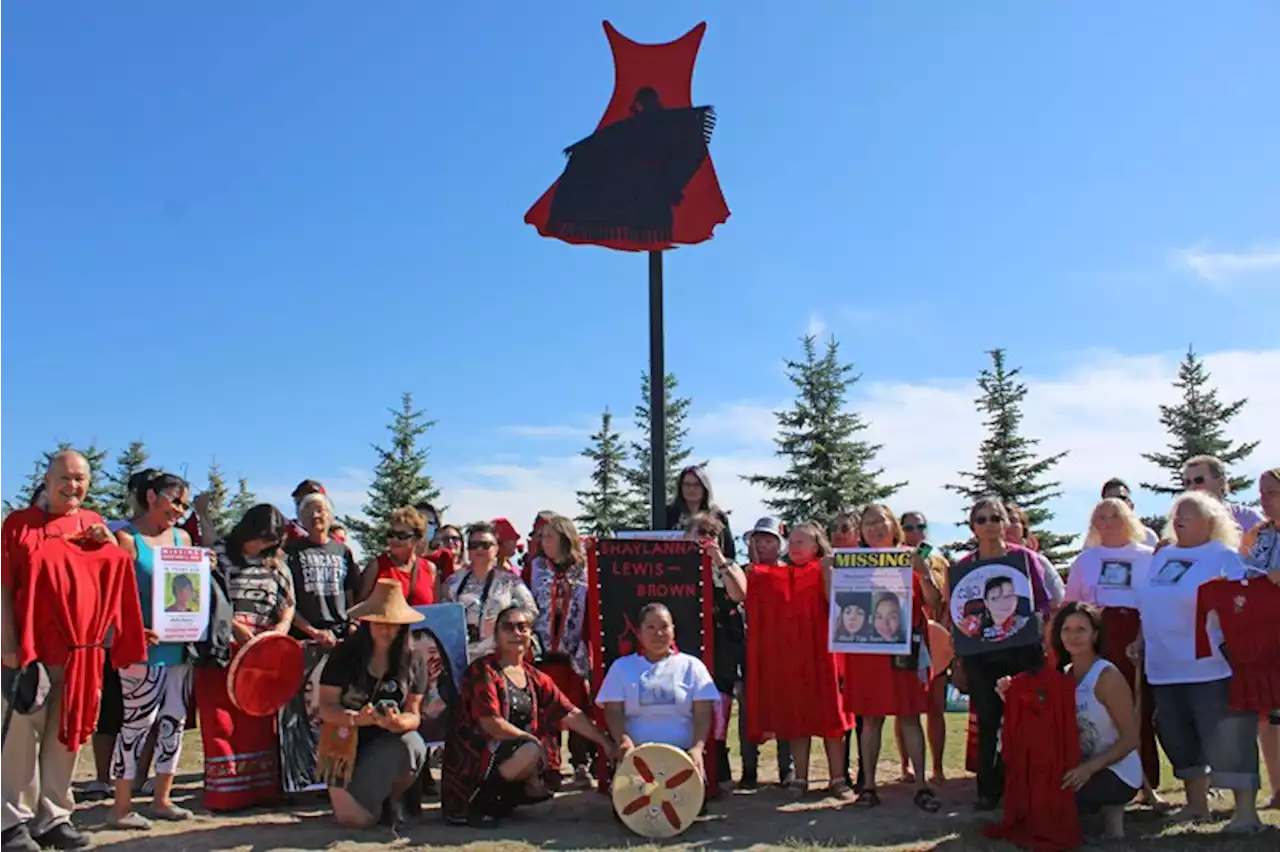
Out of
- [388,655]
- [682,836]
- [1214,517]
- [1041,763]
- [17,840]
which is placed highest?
[1214,517]

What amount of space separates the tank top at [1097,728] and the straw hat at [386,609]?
3.83 metres

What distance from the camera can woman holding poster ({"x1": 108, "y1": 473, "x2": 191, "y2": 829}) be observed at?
6203 mm

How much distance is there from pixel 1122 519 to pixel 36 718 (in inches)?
251

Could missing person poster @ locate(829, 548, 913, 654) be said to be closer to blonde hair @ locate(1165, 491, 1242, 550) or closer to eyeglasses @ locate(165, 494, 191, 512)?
blonde hair @ locate(1165, 491, 1242, 550)

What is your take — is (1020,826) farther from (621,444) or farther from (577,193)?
(621,444)

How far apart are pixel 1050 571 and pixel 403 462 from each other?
26.8m

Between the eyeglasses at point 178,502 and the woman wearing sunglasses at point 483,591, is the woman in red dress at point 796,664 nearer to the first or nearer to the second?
the woman wearing sunglasses at point 483,591

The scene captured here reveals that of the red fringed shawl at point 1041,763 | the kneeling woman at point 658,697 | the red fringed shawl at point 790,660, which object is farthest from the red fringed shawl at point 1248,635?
the kneeling woman at point 658,697

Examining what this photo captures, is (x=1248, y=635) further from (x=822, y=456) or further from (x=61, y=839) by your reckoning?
(x=822, y=456)

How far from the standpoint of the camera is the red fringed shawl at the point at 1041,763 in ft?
18.5

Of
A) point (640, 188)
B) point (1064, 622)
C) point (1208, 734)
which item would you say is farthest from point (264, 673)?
point (640, 188)

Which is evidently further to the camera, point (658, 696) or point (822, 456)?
point (822, 456)

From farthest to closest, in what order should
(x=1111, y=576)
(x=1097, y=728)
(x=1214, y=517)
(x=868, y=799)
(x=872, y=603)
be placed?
(x=872, y=603) < (x=868, y=799) < (x=1111, y=576) < (x=1214, y=517) < (x=1097, y=728)

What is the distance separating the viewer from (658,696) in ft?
21.0
